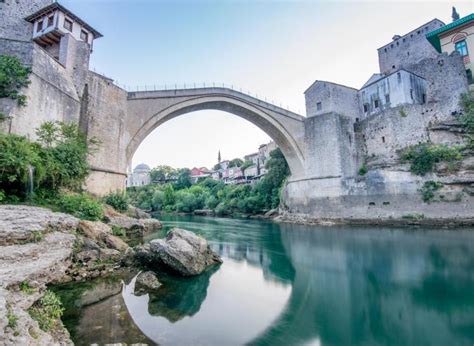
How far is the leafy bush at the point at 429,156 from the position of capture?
12.4 m

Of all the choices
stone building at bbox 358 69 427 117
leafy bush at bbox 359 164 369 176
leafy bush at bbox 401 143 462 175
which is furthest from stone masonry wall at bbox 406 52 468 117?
leafy bush at bbox 359 164 369 176

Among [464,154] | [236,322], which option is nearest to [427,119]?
[464,154]

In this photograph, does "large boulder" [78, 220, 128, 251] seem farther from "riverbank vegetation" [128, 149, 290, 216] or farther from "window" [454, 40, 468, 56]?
"window" [454, 40, 468, 56]

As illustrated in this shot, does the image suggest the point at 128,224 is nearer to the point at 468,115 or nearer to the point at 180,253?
the point at 180,253

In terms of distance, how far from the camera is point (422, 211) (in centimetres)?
1242

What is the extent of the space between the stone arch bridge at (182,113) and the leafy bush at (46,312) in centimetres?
806

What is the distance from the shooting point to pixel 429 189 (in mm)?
12359

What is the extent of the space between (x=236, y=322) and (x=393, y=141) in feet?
51.9

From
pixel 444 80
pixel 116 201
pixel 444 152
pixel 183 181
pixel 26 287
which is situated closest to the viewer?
pixel 26 287

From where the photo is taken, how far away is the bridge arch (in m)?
13.3

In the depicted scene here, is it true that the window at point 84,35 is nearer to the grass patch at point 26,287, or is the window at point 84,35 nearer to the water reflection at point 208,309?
the water reflection at point 208,309

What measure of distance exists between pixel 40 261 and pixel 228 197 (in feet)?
76.8

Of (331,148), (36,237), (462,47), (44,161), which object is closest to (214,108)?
(331,148)

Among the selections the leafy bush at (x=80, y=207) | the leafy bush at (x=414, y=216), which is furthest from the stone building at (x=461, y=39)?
the leafy bush at (x=80, y=207)
